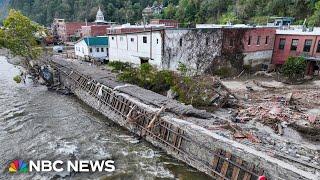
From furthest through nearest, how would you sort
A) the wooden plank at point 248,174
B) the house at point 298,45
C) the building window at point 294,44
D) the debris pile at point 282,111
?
the building window at point 294,44 < the house at point 298,45 < the debris pile at point 282,111 < the wooden plank at point 248,174

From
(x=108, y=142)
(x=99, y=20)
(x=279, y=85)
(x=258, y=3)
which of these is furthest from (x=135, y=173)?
(x=99, y=20)

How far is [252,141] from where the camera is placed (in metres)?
14.5

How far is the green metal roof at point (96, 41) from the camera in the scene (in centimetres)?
A: 4372

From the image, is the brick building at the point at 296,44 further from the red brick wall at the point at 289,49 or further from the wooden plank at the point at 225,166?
the wooden plank at the point at 225,166

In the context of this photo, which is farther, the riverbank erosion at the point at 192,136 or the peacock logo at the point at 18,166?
the peacock logo at the point at 18,166

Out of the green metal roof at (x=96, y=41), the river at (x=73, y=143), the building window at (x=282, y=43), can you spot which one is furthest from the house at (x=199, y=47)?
the river at (x=73, y=143)

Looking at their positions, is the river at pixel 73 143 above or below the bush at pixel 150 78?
below

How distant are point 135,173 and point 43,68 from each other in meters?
24.8

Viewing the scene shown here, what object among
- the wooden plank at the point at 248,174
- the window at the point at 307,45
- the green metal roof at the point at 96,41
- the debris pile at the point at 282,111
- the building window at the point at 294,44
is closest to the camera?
the wooden plank at the point at 248,174

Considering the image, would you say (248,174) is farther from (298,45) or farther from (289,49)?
(289,49)

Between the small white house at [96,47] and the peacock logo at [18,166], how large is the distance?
29732mm

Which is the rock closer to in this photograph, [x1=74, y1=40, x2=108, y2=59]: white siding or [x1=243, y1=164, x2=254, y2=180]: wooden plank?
[x1=243, y1=164, x2=254, y2=180]: wooden plank

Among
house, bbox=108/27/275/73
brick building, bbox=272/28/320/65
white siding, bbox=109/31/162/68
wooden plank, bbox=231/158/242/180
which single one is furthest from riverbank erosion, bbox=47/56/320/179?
brick building, bbox=272/28/320/65

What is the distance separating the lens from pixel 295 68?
31.1m
